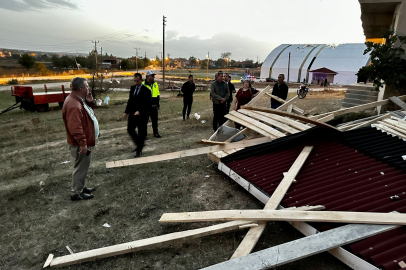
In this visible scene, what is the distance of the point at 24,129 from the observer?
9367 mm

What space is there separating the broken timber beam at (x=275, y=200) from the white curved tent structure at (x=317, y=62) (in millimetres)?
42934

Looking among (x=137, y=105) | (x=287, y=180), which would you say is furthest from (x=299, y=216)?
(x=137, y=105)

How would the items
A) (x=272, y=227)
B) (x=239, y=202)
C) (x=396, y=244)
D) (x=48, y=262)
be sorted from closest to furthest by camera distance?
1. (x=396, y=244)
2. (x=48, y=262)
3. (x=272, y=227)
4. (x=239, y=202)

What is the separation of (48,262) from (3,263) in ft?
1.69

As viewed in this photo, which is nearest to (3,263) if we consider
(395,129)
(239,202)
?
(239,202)

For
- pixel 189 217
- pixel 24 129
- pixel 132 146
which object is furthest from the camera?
pixel 24 129

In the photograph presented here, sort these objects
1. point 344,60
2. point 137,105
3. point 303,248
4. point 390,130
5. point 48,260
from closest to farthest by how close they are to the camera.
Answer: point 303,248, point 48,260, point 390,130, point 137,105, point 344,60

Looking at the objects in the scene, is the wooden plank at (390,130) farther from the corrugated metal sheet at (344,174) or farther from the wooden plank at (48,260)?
the wooden plank at (48,260)

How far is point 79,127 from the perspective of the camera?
3.48m

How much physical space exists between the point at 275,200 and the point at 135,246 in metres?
1.69

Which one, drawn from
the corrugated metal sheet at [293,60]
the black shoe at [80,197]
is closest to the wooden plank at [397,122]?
the black shoe at [80,197]

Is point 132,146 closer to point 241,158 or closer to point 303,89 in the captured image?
point 241,158

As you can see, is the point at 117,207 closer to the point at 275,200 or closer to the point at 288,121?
the point at 275,200

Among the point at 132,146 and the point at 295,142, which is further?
the point at 132,146
